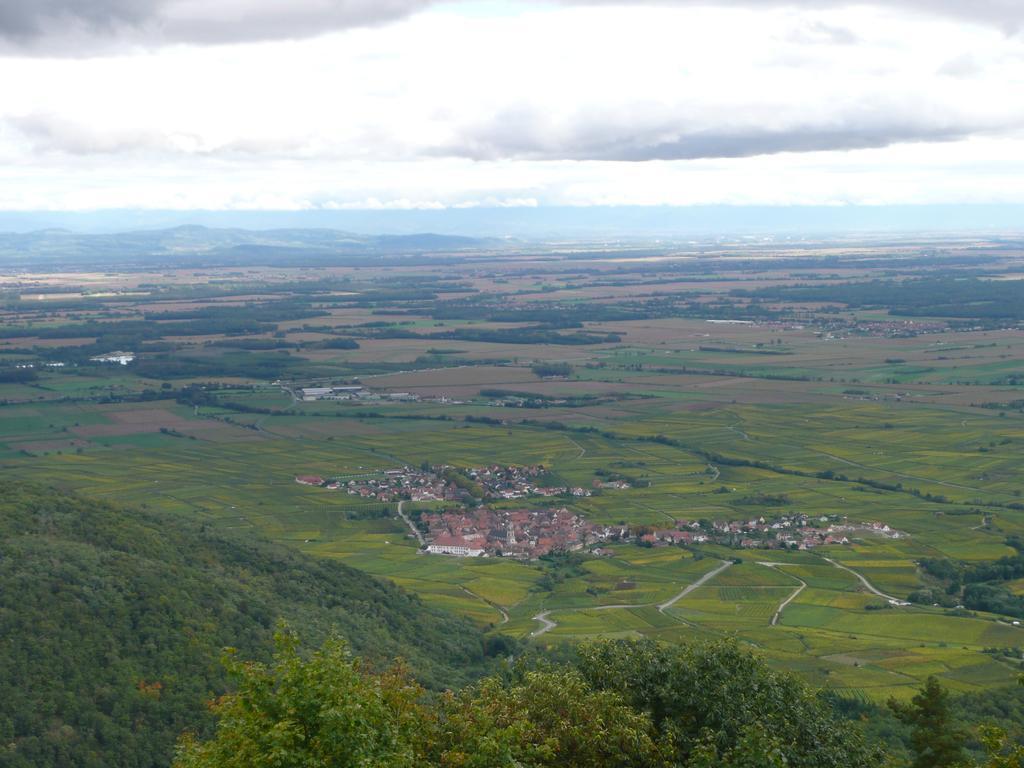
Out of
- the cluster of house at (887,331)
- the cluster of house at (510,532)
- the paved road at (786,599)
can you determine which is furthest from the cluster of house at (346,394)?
the cluster of house at (887,331)

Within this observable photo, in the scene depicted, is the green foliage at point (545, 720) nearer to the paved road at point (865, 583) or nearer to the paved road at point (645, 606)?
the paved road at point (645, 606)

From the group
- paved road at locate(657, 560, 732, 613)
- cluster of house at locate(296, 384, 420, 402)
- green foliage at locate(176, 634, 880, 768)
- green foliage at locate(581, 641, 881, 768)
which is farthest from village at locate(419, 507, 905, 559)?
cluster of house at locate(296, 384, 420, 402)

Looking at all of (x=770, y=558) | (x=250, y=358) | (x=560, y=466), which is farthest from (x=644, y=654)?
(x=250, y=358)

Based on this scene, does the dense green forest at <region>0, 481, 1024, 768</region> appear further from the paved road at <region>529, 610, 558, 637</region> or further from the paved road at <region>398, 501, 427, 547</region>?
the paved road at <region>398, 501, 427, 547</region>

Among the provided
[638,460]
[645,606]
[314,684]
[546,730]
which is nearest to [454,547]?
[645,606]

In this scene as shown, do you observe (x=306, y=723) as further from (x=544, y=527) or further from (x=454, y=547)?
(x=544, y=527)

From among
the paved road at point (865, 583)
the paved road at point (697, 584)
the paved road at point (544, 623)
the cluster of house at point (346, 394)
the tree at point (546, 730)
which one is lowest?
the paved road at point (865, 583)
